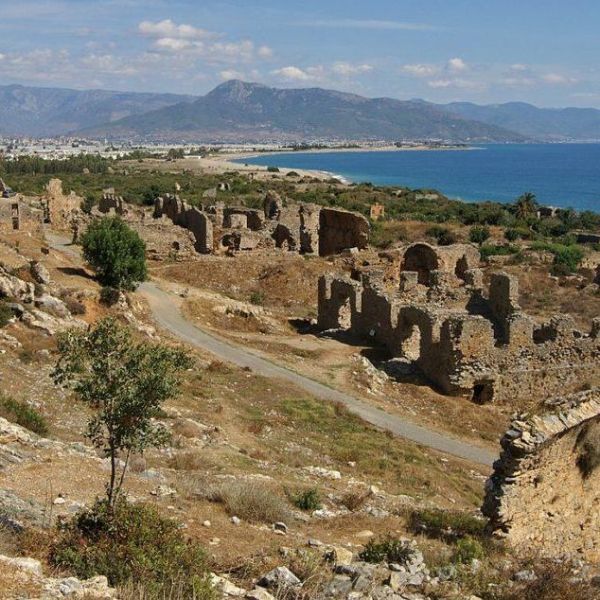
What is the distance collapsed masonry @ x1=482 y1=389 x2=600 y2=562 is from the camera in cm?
1157

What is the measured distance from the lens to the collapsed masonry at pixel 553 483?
11.6m

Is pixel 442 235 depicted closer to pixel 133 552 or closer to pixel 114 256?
pixel 114 256

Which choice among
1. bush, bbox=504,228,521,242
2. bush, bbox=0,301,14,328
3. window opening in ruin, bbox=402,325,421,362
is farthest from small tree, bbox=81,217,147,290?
bush, bbox=504,228,521,242

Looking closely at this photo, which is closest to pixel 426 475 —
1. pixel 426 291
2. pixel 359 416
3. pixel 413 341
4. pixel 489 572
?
pixel 359 416

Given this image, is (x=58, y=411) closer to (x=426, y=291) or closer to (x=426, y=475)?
(x=426, y=475)

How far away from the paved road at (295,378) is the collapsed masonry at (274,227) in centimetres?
1052

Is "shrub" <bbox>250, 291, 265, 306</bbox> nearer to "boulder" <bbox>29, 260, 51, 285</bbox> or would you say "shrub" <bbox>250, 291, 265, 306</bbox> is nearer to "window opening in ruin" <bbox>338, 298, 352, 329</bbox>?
"window opening in ruin" <bbox>338, 298, 352, 329</bbox>

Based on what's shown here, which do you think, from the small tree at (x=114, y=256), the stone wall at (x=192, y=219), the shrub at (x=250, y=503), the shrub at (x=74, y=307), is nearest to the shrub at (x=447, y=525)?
the shrub at (x=250, y=503)

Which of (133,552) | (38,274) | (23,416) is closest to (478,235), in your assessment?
(38,274)

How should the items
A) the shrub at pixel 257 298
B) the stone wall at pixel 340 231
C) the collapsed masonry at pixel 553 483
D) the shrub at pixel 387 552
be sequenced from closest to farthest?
the shrub at pixel 387 552, the collapsed masonry at pixel 553 483, the shrub at pixel 257 298, the stone wall at pixel 340 231

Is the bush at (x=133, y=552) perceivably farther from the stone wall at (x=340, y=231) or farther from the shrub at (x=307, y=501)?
the stone wall at (x=340, y=231)

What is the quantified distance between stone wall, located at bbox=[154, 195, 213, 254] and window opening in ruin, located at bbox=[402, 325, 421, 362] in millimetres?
20723

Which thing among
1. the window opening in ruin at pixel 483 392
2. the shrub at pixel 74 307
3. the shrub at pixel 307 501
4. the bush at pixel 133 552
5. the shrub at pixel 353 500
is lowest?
the window opening in ruin at pixel 483 392

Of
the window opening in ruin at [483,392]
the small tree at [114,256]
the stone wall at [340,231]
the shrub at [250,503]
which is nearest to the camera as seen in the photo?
the shrub at [250,503]
